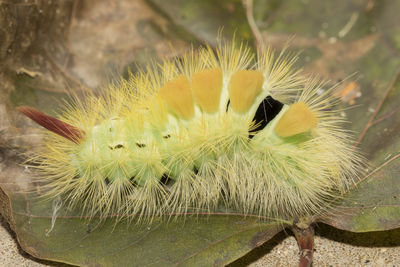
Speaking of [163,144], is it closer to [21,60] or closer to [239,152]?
[239,152]

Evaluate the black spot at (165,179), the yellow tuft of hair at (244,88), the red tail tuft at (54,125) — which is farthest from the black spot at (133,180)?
the yellow tuft of hair at (244,88)

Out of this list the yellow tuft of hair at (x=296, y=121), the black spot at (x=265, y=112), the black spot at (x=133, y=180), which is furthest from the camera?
the black spot at (x=133, y=180)

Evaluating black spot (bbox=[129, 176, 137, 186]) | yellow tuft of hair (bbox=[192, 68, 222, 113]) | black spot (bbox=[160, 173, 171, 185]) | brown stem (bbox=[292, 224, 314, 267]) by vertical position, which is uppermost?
yellow tuft of hair (bbox=[192, 68, 222, 113])

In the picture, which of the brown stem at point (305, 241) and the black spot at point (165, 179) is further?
the black spot at point (165, 179)

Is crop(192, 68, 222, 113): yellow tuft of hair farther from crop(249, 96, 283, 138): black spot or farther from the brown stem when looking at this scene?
the brown stem

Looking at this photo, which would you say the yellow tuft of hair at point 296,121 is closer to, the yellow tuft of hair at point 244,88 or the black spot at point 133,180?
the yellow tuft of hair at point 244,88

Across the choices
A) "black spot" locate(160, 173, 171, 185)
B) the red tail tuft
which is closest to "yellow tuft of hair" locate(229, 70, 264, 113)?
"black spot" locate(160, 173, 171, 185)

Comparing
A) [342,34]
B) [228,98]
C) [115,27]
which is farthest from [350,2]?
[115,27]
